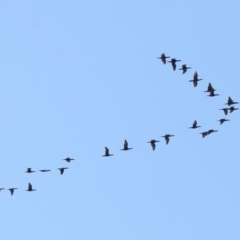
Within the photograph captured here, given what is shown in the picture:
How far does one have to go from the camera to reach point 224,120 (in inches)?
4530

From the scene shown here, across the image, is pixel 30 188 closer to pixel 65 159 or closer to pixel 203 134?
pixel 65 159

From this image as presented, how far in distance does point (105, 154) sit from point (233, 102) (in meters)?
12.0

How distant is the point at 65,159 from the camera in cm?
11262

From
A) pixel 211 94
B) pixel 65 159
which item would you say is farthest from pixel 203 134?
pixel 65 159

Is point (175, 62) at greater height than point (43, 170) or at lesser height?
greater

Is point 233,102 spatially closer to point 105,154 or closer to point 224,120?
point 224,120

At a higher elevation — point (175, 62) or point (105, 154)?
point (175, 62)

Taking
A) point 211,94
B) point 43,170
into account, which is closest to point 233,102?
point 211,94

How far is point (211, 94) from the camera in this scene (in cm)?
11094

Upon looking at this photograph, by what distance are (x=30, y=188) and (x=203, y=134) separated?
16.1 meters

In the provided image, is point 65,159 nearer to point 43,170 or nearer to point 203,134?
point 43,170

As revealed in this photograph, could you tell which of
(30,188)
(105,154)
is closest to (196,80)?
(105,154)

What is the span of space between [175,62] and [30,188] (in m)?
17.0

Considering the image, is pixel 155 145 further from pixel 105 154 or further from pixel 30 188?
pixel 30 188
